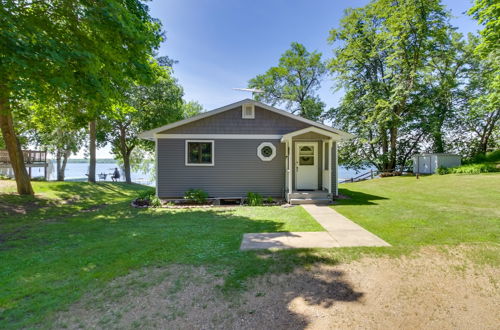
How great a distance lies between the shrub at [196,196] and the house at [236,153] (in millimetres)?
306

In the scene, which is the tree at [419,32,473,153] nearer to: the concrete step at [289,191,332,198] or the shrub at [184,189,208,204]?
the concrete step at [289,191,332,198]

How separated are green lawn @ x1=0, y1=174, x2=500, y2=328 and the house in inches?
77.8

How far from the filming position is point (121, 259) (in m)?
3.86

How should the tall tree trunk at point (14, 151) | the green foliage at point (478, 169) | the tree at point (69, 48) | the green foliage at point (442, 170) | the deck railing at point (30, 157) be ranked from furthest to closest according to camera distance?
the green foliage at point (442, 170) → the green foliage at point (478, 169) → the deck railing at point (30, 157) → the tall tree trunk at point (14, 151) → the tree at point (69, 48)

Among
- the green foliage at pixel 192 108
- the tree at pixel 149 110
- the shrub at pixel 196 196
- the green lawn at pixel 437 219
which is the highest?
the green foliage at pixel 192 108

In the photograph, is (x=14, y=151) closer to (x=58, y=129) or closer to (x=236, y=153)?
(x=58, y=129)

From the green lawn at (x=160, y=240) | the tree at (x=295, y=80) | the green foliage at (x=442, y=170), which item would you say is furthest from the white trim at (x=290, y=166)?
the tree at (x=295, y=80)

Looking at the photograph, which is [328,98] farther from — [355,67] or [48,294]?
[48,294]

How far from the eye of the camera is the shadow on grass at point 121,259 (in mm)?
2795

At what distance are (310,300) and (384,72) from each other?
2645 centimetres

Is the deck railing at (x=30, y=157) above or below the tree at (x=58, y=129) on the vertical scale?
below

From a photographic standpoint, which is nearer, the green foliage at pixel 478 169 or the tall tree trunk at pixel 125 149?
the green foliage at pixel 478 169

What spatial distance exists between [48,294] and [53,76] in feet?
19.6

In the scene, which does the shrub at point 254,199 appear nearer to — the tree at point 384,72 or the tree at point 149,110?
the tree at point 149,110
